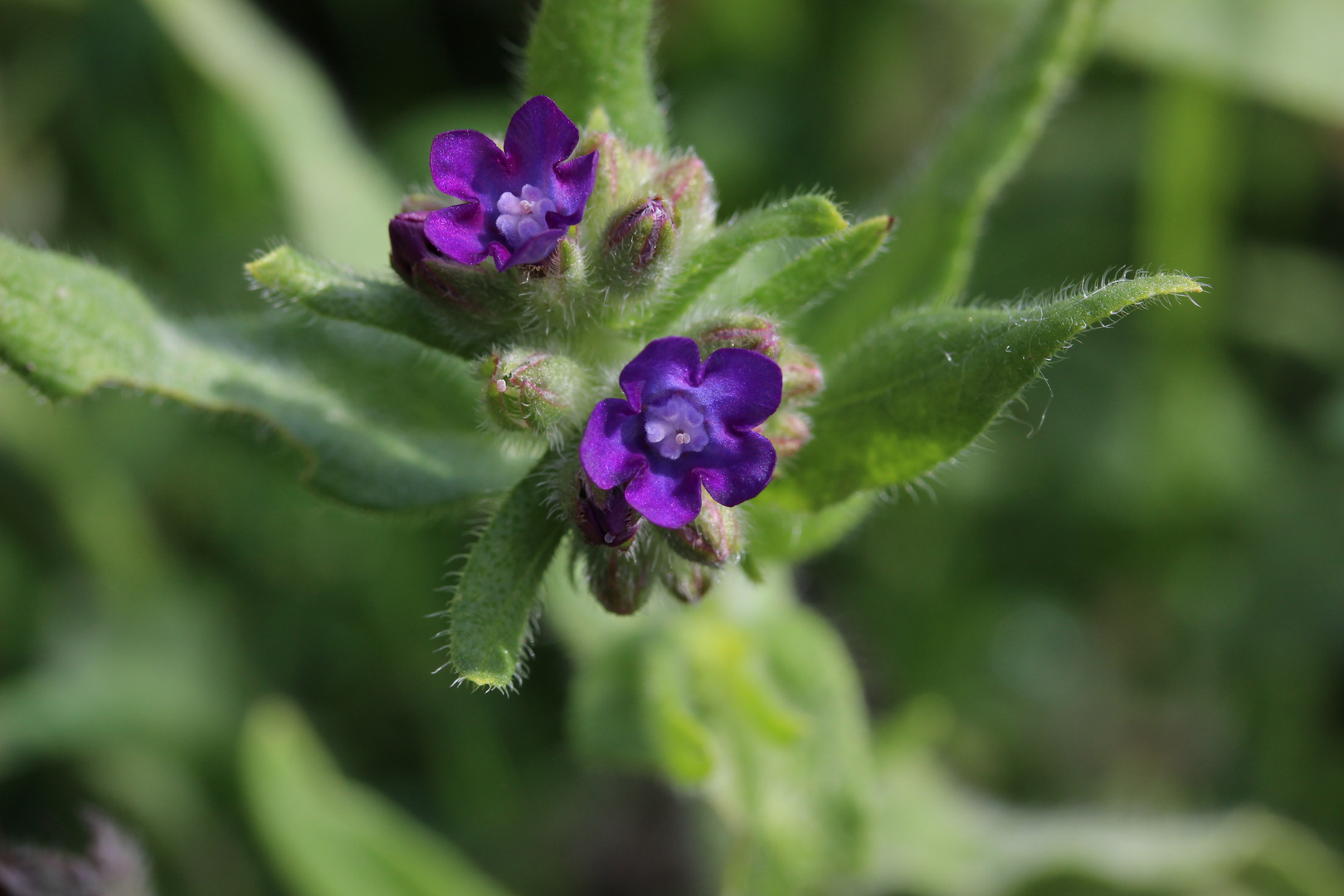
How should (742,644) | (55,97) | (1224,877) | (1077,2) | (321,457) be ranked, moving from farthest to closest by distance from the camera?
(55,97), (1224,877), (742,644), (1077,2), (321,457)

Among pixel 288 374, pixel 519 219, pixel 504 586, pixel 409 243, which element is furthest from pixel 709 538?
pixel 288 374

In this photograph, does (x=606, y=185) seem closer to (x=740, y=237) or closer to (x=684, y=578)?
(x=740, y=237)

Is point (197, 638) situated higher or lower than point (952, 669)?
lower

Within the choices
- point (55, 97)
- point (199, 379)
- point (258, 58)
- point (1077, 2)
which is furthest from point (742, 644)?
point (55, 97)

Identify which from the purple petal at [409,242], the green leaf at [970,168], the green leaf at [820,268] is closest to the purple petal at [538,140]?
the purple petal at [409,242]

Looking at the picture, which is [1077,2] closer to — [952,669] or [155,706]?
[952,669]

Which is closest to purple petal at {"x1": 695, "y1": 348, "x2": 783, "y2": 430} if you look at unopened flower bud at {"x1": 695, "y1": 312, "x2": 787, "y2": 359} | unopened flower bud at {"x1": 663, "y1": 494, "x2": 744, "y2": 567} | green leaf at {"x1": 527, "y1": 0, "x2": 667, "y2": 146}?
unopened flower bud at {"x1": 695, "y1": 312, "x2": 787, "y2": 359}

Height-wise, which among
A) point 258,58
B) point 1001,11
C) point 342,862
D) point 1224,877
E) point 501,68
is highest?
point 1001,11
